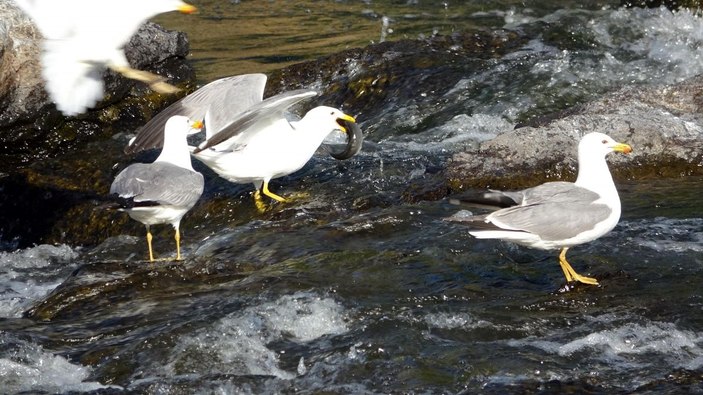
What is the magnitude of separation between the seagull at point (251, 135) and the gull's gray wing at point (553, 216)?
2551 mm

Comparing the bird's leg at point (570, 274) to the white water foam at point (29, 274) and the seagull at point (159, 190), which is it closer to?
the seagull at point (159, 190)

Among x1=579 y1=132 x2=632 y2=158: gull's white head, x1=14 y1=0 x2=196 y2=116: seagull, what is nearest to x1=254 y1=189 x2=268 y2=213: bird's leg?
x1=14 y1=0 x2=196 y2=116: seagull

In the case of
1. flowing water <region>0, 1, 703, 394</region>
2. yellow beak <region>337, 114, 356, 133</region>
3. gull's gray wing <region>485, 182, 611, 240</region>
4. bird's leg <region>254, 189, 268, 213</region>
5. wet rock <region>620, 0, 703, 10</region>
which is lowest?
bird's leg <region>254, 189, 268, 213</region>

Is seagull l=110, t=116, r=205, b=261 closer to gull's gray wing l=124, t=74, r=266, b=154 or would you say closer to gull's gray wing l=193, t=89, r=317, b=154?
gull's gray wing l=193, t=89, r=317, b=154

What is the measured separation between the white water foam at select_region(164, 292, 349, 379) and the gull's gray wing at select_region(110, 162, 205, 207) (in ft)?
5.33

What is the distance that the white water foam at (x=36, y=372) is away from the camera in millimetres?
5043

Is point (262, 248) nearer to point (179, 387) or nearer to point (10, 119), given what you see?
point (179, 387)

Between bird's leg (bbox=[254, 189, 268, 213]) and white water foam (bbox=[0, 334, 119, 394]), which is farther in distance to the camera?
bird's leg (bbox=[254, 189, 268, 213])

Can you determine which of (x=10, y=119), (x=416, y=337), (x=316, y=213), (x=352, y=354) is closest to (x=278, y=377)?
(x=352, y=354)

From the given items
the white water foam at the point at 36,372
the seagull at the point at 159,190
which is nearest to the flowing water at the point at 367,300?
the white water foam at the point at 36,372

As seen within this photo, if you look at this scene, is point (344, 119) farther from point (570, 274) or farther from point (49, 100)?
point (570, 274)

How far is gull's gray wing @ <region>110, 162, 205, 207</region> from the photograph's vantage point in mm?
7078

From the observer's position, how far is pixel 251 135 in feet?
27.7

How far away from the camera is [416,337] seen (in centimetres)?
534
